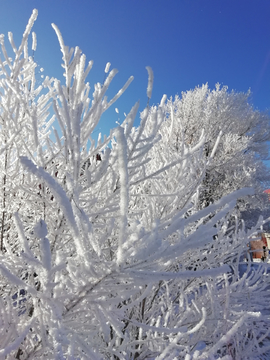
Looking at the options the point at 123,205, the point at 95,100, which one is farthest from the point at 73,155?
the point at 123,205

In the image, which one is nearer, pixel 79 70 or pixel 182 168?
pixel 79 70

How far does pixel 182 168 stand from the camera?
1889 mm

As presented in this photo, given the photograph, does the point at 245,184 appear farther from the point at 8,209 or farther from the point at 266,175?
the point at 8,209

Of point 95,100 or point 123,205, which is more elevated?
point 95,100

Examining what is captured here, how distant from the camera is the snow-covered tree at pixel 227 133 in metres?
12.0

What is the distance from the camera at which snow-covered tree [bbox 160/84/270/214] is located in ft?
39.5

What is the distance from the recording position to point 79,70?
1.33 m

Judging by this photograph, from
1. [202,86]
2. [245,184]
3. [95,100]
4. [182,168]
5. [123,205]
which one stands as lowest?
[123,205]

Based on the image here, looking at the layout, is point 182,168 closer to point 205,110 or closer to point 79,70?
point 79,70

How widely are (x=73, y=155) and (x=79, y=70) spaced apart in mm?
516

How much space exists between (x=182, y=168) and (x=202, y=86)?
15.0 m

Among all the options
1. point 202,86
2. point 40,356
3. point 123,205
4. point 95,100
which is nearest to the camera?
point 123,205

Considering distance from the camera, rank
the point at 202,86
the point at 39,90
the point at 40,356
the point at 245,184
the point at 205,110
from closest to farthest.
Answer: the point at 40,356 < the point at 39,90 < the point at 245,184 < the point at 205,110 < the point at 202,86

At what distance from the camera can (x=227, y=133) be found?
13.6 meters
